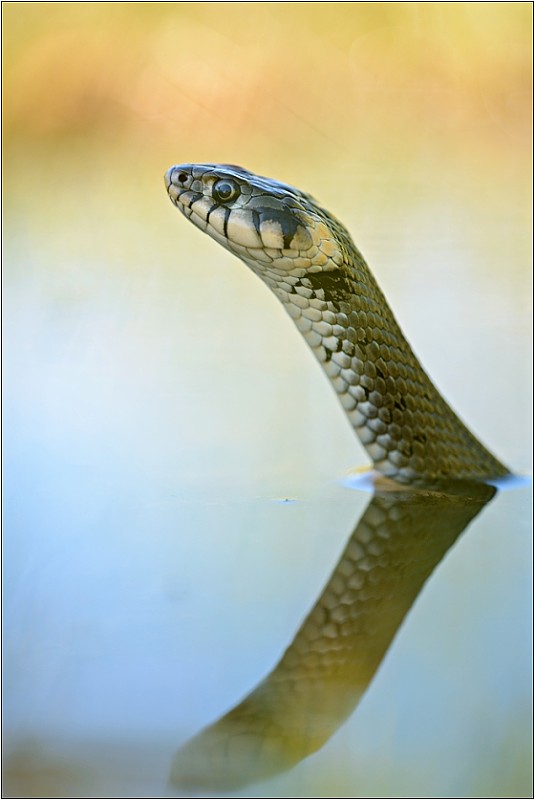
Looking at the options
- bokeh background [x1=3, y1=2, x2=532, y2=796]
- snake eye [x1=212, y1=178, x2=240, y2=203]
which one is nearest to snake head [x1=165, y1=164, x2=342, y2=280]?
snake eye [x1=212, y1=178, x2=240, y2=203]

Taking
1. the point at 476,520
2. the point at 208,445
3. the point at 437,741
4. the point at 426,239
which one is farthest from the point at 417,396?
the point at 426,239

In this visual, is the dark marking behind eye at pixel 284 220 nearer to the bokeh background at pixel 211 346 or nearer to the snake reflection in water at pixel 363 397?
the snake reflection in water at pixel 363 397

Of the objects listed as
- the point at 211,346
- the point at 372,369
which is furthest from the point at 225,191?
the point at 211,346

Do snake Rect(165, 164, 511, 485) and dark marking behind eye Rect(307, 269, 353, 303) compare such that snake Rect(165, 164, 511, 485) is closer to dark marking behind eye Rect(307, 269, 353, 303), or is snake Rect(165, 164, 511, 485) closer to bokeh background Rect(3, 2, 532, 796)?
dark marking behind eye Rect(307, 269, 353, 303)

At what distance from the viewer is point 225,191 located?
1.50 m

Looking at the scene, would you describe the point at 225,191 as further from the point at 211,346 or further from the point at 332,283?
the point at 211,346

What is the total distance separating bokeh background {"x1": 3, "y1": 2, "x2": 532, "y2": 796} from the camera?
0.93 metres

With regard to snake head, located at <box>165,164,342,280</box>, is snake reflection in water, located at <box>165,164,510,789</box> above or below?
below

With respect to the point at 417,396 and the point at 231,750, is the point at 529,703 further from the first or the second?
the point at 417,396

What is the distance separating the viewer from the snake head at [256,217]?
4.83ft

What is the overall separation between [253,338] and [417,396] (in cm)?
100

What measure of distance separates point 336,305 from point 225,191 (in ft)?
0.79

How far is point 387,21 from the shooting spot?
3826 millimetres

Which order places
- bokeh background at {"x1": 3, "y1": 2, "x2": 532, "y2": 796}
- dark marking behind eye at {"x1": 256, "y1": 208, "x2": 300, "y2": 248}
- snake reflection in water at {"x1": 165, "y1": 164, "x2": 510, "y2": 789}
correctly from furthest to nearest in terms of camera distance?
1. dark marking behind eye at {"x1": 256, "y1": 208, "x2": 300, "y2": 248}
2. snake reflection in water at {"x1": 165, "y1": 164, "x2": 510, "y2": 789}
3. bokeh background at {"x1": 3, "y1": 2, "x2": 532, "y2": 796}
